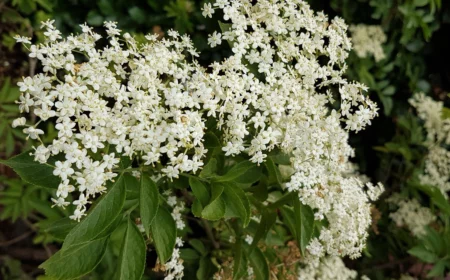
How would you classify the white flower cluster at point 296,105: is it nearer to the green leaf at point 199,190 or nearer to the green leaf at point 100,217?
the green leaf at point 199,190

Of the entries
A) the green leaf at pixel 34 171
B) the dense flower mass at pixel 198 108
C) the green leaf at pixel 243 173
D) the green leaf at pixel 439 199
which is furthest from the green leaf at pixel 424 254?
the green leaf at pixel 34 171

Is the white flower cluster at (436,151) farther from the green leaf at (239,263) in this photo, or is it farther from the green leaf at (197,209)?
the green leaf at (197,209)

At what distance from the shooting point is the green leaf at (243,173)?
3.11 ft

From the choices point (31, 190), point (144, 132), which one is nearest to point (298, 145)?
point (144, 132)

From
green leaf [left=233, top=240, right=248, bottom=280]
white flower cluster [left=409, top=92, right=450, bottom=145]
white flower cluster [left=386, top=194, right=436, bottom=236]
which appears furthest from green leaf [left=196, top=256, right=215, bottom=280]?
white flower cluster [left=409, top=92, right=450, bottom=145]

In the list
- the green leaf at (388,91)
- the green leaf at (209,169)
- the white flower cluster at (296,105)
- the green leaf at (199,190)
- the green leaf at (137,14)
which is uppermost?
the green leaf at (137,14)

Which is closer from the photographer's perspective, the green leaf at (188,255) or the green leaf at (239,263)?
the green leaf at (239,263)

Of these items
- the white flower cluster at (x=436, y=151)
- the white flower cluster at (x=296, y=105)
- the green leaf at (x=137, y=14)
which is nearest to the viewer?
the white flower cluster at (x=296, y=105)

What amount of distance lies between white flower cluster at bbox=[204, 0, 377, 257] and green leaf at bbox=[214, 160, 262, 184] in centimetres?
5

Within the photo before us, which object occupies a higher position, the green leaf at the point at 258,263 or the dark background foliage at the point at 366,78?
the dark background foliage at the point at 366,78

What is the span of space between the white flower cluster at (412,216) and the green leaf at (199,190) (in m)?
1.09

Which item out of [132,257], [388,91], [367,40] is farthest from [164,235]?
[388,91]

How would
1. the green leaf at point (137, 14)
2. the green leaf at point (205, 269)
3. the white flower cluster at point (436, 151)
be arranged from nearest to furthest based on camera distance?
1. the green leaf at point (205, 269)
2. the white flower cluster at point (436, 151)
3. the green leaf at point (137, 14)

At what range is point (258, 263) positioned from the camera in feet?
3.87
